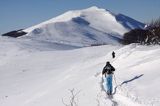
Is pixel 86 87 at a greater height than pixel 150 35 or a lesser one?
lesser

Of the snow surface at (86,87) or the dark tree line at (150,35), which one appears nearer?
the snow surface at (86,87)

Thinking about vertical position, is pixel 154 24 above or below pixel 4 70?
above

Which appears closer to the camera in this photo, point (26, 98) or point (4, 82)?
point (26, 98)

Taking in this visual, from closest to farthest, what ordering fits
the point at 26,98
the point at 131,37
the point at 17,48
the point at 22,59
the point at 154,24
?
the point at 26,98, the point at 22,59, the point at 154,24, the point at 17,48, the point at 131,37

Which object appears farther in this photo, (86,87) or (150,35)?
(150,35)

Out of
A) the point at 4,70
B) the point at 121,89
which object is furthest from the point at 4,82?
the point at 121,89

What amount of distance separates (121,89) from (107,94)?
776 millimetres

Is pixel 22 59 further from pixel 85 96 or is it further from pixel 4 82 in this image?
pixel 85 96

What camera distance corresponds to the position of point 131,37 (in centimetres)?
10056

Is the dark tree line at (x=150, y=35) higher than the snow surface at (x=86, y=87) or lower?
higher

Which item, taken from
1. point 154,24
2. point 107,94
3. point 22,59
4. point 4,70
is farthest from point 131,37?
point 107,94

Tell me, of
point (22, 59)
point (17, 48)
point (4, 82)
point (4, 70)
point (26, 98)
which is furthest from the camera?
point (17, 48)

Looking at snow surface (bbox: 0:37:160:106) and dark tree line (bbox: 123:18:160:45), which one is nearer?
snow surface (bbox: 0:37:160:106)

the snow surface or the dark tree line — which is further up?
the dark tree line
